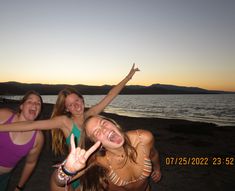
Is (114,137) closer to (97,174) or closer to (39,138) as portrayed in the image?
(97,174)

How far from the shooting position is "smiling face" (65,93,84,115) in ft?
13.1

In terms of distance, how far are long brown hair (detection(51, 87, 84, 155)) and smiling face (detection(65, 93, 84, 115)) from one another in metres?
0.07

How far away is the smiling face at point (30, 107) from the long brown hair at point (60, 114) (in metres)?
0.44

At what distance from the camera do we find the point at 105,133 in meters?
2.81

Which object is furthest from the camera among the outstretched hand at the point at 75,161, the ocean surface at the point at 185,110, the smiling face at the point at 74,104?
the ocean surface at the point at 185,110

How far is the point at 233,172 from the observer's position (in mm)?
8047

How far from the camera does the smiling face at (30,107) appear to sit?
3463 mm

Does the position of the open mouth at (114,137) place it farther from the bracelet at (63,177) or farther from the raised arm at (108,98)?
the raised arm at (108,98)

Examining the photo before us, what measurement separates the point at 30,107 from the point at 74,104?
0.84 meters
